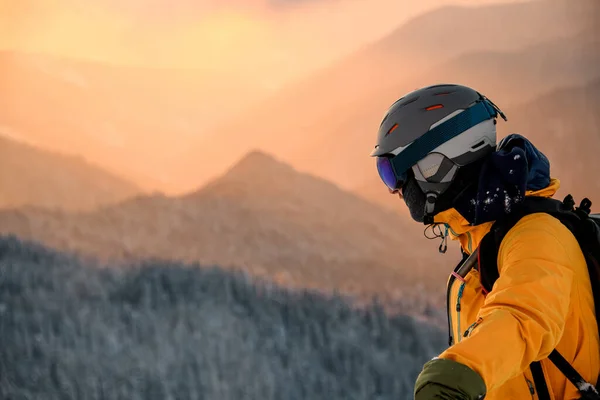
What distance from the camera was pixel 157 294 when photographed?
387cm

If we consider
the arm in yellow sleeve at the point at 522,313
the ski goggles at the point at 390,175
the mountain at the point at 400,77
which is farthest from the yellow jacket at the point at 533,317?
the mountain at the point at 400,77

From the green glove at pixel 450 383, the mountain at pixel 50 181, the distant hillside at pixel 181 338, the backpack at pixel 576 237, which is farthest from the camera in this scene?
the mountain at pixel 50 181

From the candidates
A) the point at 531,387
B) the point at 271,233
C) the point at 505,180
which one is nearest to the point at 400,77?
the point at 271,233

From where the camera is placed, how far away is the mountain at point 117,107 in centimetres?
420

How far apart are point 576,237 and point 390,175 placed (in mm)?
421

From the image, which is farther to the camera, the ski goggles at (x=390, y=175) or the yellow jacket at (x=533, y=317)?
the ski goggles at (x=390, y=175)

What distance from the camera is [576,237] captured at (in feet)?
3.22

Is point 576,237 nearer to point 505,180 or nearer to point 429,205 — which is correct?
point 505,180

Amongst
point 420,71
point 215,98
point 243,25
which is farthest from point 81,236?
point 420,71

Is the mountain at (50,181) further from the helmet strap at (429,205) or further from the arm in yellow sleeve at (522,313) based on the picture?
the arm in yellow sleeve at (522,313)

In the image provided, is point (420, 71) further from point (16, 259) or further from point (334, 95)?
point (16, 259)

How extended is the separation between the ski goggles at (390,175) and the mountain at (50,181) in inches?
132

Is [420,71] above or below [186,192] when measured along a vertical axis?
above

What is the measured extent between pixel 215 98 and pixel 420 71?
182cm
